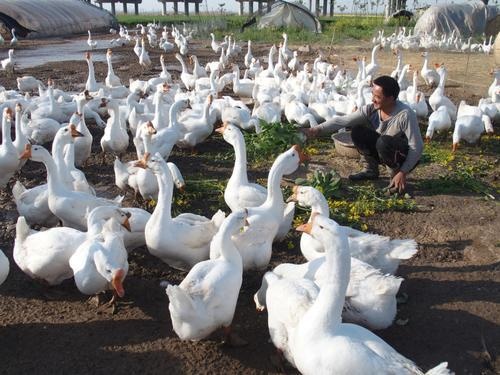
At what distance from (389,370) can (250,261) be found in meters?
1.85

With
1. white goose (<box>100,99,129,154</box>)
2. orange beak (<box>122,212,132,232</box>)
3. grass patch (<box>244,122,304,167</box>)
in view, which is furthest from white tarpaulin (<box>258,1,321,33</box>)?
orange beak (<box>122,212,132,232</box>)

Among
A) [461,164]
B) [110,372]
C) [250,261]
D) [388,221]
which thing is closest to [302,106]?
[461,164]

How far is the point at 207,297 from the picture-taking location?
3.46 metres

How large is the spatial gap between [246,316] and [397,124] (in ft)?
10.9

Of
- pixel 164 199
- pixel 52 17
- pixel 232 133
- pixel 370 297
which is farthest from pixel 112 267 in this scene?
pixel 52 17

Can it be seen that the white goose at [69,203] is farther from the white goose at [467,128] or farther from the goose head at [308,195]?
the white goose at [467,128]

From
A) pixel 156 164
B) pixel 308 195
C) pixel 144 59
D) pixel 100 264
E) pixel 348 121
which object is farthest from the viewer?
pixel 144 59

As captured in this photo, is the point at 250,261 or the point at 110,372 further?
the point at 250,261

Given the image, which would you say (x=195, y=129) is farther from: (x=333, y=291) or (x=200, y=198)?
(x=333, y=291)

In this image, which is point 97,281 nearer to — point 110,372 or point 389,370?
point 110,372

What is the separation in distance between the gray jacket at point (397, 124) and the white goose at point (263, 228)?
180 cm

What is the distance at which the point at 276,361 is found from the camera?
11.3 ft

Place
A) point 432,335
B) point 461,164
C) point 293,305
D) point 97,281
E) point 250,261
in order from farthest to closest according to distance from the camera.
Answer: point 461,164
point 250,261
point 97,281
point 432,335
point 293,305

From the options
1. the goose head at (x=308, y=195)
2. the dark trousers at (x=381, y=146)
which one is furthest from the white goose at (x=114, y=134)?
the goose head at (x=308, y=195)
